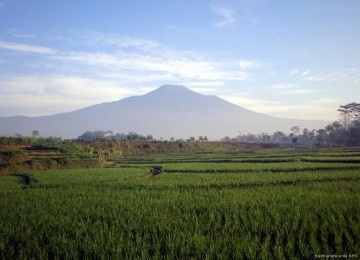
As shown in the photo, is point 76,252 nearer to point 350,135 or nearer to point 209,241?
point 209,241

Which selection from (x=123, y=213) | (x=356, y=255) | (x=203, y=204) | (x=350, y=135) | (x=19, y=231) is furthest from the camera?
(x=350, y=135)

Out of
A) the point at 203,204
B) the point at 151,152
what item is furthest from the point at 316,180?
the point at 151,152

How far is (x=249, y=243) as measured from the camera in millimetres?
7344

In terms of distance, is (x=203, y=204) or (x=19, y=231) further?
(x=203, y=204)

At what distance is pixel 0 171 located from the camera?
2861 cm

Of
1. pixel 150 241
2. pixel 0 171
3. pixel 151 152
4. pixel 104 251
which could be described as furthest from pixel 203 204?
pixel 151 152

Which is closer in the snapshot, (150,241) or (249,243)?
(249,243)

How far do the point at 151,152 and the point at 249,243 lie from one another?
5821 cm

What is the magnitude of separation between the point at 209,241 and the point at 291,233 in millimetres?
2038

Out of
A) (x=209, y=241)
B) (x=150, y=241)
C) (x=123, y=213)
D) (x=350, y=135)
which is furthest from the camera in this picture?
(x=350, y=135)

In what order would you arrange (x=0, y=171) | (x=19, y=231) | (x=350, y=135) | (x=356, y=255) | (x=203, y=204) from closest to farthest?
(x=356, y=255) < (x=19, y=231) < (x=203, y=204) < (x=0, y=171) < (x=350, y=135)

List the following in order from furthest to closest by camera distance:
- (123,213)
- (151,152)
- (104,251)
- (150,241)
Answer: (151,152) → (123,213) → (150,241) → (104,251)

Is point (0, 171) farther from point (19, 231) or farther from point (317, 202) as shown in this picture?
point (317, 202)

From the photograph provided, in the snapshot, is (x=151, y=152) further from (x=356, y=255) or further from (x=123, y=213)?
(x=356, y=255)
